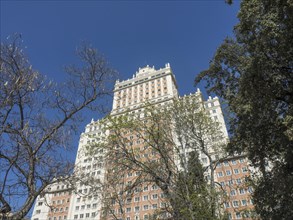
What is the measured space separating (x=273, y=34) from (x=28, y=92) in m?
10.3

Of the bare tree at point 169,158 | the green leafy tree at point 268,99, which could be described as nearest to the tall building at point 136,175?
the bare tree at point 169,158

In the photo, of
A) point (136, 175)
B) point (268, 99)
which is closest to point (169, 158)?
point (268, 99)

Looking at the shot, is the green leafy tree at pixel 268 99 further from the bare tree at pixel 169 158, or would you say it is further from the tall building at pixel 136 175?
the tall building at pixel 136 175

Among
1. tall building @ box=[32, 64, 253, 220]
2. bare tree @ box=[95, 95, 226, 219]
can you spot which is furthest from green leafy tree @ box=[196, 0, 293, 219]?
tall building @ box=[32, 64, 253, 220]

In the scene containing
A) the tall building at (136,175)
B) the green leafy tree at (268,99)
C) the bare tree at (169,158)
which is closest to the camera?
the green leafy tree at (268,99)

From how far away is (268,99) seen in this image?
37.9 ft

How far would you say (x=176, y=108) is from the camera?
55.4 feet

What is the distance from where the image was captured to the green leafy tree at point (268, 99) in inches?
419

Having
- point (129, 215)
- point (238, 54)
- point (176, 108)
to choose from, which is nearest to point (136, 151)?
point (176, 108)

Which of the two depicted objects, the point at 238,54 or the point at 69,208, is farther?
the point at 69,208

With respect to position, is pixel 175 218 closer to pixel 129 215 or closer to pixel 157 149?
pixel 157 149

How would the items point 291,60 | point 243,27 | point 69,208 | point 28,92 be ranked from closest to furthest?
point 28,92
point 291,60
point 243,27
point 69,208

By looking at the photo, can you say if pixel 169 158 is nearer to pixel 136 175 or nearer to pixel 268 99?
pixel 268 99

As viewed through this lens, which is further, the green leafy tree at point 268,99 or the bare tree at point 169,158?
the bare tree at point 169,158
